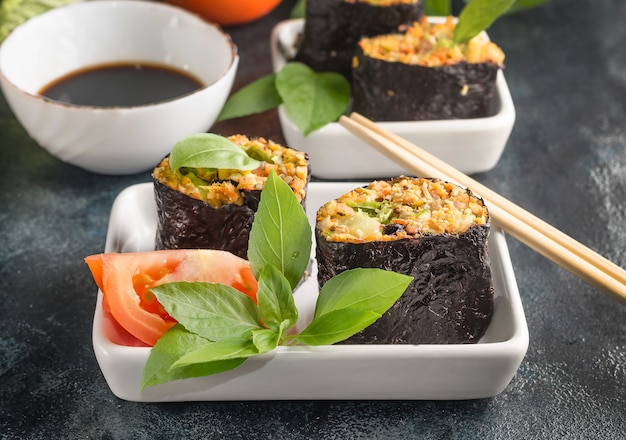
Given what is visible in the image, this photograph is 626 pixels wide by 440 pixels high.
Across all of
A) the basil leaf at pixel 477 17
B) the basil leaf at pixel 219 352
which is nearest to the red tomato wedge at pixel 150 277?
the basil leaf at pixel 219 352

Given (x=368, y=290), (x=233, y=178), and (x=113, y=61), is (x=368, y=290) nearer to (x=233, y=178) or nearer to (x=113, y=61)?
(x=233, y=178)

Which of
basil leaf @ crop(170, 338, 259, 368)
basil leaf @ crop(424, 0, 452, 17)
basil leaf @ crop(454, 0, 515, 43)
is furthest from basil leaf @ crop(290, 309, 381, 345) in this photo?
basil leaf @ crop(424, 0, 452, 17)

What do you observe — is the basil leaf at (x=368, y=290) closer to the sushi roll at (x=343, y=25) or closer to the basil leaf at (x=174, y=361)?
the basil leaf at (x=174, y=361)

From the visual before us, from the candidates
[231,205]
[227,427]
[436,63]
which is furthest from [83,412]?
[436,63]

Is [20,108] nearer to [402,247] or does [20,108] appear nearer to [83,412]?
[83,412]

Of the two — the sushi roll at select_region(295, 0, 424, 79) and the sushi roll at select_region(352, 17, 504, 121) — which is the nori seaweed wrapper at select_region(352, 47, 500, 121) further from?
the sushi roll at select_region(295, 0, 424, 79)
